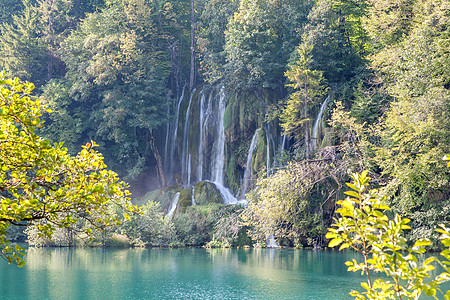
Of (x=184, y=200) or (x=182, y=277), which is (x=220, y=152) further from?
(x=182, y=277)

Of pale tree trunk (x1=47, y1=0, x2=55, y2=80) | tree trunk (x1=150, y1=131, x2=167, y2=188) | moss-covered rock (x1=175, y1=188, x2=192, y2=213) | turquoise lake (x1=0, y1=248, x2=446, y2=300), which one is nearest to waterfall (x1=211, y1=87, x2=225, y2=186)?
moss-covered rock (x1=175, y1=188, x2=192, y2=213)

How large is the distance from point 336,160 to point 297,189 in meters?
2.30

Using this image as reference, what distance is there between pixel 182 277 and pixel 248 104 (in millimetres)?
15322

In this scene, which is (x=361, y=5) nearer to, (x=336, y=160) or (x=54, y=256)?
(x=336, y=160)

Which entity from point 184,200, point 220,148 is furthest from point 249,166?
point 184,200

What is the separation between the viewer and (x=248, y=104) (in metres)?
26.7

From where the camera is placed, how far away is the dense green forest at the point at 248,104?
16484mm

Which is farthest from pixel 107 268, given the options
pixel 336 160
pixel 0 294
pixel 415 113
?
pixel 415 113

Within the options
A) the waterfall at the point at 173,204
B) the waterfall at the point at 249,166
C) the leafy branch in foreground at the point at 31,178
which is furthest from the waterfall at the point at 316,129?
the leafy branch in foreground at the point at 31,178

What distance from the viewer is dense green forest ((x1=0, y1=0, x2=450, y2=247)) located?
Result: 16.5 m

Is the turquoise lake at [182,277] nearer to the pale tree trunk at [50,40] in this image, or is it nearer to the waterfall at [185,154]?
the waterfall at [185,154]

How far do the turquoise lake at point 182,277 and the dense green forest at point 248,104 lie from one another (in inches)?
78.8

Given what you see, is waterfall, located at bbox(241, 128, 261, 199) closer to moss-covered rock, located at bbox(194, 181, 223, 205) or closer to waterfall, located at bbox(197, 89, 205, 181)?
moss-covered rock, located at bbox(194, 181, 223, 205)

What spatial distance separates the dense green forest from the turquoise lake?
2.00 meters
